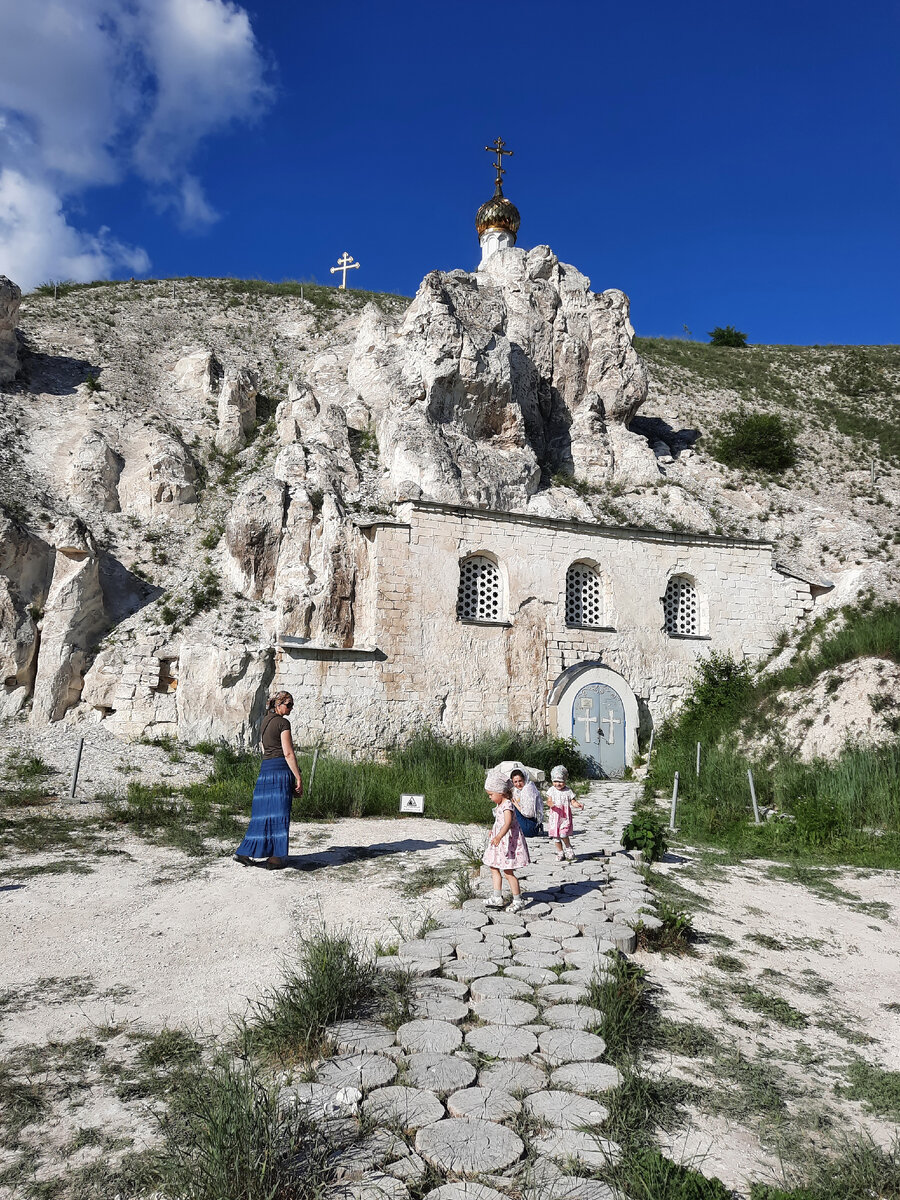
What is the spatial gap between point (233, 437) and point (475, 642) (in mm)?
9697

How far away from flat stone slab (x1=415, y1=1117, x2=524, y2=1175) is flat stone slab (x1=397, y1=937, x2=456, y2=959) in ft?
6.29

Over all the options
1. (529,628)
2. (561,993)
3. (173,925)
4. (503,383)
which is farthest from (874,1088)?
(503,383)

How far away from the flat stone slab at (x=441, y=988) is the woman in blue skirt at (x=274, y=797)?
3406mm

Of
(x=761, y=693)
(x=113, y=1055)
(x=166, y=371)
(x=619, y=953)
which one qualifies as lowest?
(x=113, y=1055)

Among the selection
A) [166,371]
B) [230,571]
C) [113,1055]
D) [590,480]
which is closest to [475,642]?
[230,571]

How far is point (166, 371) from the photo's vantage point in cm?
2278

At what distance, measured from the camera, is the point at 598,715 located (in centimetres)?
1652

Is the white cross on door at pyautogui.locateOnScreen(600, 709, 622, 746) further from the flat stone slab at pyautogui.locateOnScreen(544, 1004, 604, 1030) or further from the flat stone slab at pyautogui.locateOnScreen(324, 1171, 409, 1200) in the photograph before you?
the flat stone slab at pyautogui.locateOnScreen(324, 1171, 409, 1200)

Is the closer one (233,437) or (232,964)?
(232,964)

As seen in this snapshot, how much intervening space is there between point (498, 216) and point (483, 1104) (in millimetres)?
29680

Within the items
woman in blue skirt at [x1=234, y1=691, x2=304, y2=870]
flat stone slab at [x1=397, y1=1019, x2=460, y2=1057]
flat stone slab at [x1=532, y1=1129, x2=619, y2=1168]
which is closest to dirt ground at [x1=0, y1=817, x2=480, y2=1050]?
woman in blue skirt at [x1=234, y1=691, x2=304, y2=870]

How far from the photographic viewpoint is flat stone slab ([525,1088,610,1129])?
3246 mm

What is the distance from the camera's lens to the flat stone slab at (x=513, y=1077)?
3533 mm

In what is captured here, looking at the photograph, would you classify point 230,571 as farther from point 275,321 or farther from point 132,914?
point 275,321
